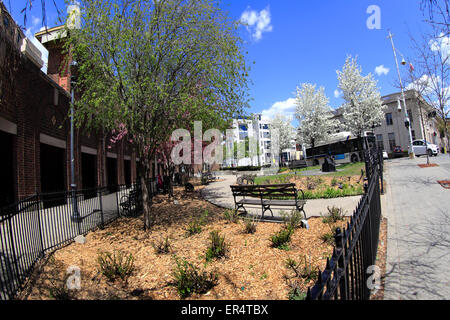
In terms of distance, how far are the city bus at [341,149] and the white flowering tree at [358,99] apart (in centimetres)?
169

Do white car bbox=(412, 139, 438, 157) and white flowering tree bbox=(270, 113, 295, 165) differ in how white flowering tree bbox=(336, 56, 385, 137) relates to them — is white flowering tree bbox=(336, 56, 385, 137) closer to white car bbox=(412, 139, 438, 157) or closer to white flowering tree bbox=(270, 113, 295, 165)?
white car bbox=(412, 139, 438, 157)

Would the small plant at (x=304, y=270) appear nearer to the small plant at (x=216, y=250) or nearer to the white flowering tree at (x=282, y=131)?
the small plant at (x=216, y=250)

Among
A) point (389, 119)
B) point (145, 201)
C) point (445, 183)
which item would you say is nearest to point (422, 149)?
point (389, 119)

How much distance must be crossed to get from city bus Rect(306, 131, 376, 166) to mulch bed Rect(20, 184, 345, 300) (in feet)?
73.2

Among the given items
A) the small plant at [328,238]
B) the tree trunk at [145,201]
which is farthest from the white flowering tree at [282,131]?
the small plant at [328,238]

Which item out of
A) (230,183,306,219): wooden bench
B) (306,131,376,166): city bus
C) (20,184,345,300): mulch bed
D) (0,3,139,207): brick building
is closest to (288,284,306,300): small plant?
(20,184,345,300): mulch bed

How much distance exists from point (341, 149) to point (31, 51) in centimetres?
2956

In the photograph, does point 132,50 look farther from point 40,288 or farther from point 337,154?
point 337,154

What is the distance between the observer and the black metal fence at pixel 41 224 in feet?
12.4

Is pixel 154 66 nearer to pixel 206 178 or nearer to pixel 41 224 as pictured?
pixel 41 224

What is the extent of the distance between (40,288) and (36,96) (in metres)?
10.7

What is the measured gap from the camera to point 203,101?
719 cm

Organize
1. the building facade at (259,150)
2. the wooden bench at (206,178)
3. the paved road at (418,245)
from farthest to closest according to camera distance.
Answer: the building facade at (259,150) → the wooden bench at (206,178) → the paved road at (418,245)
